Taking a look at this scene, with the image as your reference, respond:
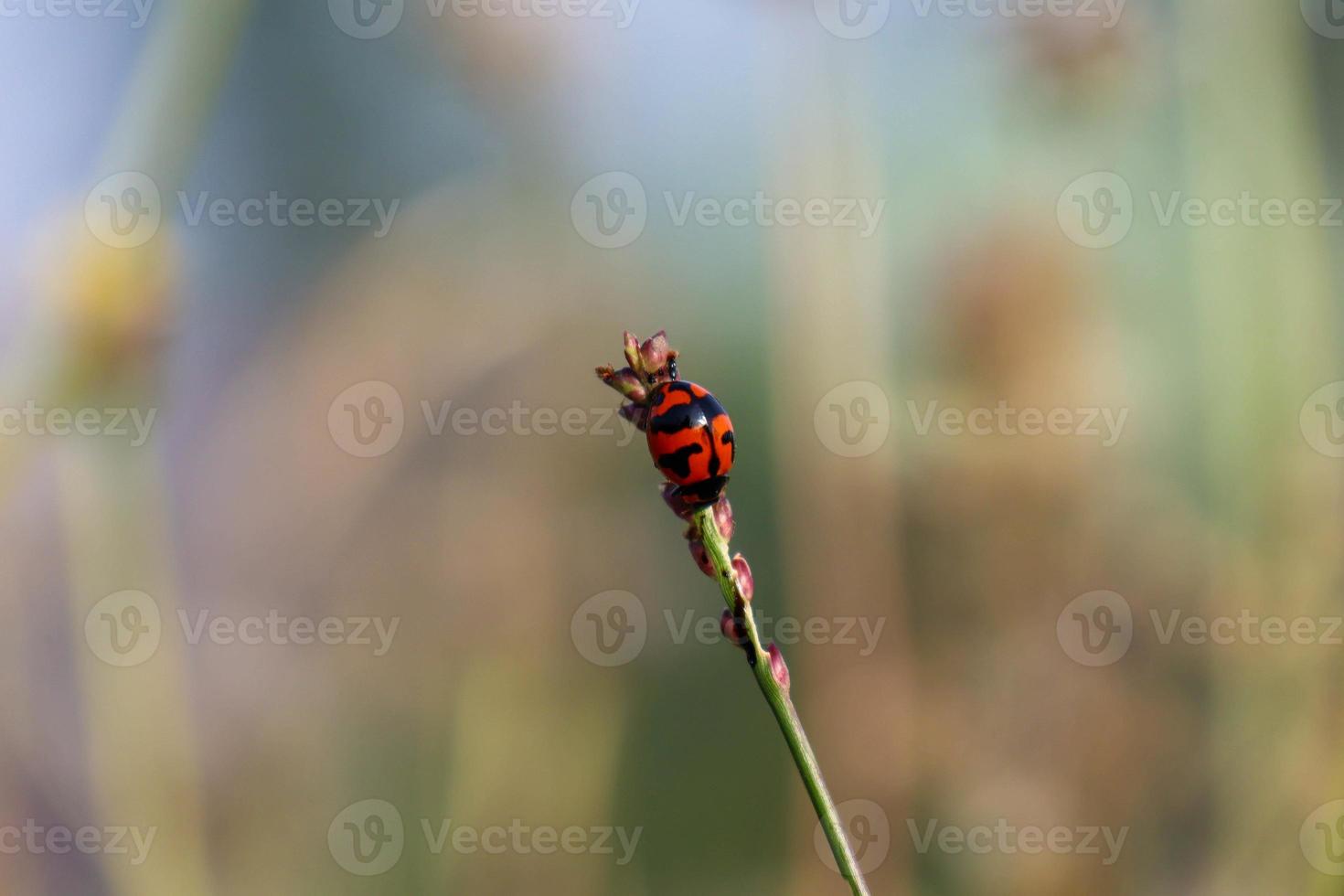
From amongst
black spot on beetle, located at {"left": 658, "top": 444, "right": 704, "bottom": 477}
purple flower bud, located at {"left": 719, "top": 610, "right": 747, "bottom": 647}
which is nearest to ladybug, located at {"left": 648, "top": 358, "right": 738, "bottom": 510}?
black spot on beetle, located at {"left": 658, "top": 444, "right": 704, "bottom": 477}

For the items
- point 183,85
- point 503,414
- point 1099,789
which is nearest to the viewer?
point 183,85

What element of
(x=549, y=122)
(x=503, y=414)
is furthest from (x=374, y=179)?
(x=503, y=414)

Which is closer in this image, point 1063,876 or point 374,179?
point 1063,876

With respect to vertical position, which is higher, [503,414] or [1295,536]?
[503,414]

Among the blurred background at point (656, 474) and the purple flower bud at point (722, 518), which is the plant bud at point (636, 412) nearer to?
the purple flower bud at point (722, 518)

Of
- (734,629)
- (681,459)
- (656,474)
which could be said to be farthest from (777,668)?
(656,474)

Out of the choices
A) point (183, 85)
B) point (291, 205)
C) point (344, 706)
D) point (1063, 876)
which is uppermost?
point (183, 85)

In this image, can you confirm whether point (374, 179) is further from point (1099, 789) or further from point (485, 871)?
point (1099, 789)
